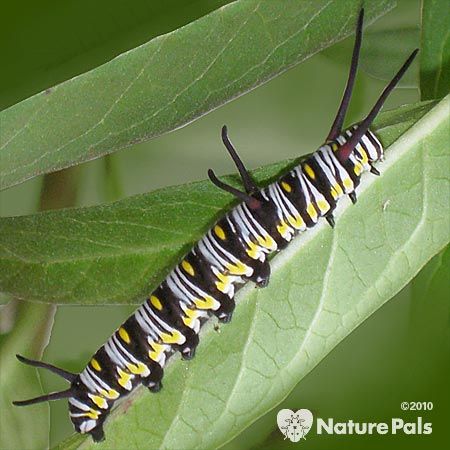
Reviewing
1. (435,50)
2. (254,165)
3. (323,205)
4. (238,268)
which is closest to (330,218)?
(323,205)

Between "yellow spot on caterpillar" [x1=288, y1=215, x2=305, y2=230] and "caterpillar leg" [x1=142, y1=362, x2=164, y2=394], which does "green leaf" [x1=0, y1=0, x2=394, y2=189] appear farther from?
"caterpillar leg" [x1=142, y1=362, x2=164, y2=394]

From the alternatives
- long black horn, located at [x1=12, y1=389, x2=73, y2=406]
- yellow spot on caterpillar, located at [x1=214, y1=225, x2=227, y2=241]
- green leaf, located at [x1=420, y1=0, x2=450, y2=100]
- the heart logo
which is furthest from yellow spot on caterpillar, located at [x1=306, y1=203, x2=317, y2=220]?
the heart logo

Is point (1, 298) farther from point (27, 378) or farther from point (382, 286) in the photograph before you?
point (382, 286)

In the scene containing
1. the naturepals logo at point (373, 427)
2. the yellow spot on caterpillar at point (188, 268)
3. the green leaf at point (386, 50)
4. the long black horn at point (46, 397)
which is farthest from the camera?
the naturepals logo at point (373, 427)

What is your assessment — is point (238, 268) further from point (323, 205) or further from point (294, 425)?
point (294, 425)

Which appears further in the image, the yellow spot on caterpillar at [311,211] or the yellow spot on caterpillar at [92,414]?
the yellow spot on caterpillar at [92,414]

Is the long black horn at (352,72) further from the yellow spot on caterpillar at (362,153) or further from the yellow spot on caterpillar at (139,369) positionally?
the yellow spot on caterpillar at (139,369)

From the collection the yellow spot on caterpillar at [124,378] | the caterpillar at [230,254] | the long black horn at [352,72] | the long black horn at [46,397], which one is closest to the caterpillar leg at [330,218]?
the caterpillar at [230,254]
